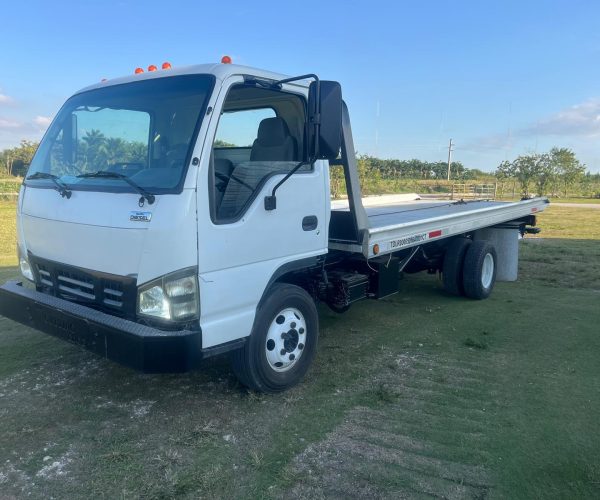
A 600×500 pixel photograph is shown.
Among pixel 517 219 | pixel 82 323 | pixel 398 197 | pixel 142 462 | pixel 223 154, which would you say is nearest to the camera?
pixel 142 462

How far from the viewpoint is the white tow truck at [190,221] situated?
2961 millimetres

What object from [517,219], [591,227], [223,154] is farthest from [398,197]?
[591,227]

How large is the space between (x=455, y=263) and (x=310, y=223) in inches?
134

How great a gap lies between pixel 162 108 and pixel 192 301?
1407 mm

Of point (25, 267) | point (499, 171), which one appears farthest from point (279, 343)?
point (499, 171)

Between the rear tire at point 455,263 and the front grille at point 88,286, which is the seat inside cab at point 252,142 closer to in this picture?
the front grille at point 88,286

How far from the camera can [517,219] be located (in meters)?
7.97

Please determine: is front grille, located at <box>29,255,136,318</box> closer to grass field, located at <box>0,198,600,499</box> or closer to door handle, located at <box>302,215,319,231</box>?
grass field, located at <box>0,198,600,499</box>

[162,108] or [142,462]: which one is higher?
[162,108]

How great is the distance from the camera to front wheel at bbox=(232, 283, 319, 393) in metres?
3.49

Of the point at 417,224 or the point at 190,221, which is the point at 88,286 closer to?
the point at 190,221

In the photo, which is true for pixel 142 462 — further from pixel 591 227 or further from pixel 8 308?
pixel 591 227

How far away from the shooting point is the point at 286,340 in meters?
3.77

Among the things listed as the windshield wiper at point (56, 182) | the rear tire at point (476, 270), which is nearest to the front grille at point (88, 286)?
the windshield wiper at point (56, 182)
